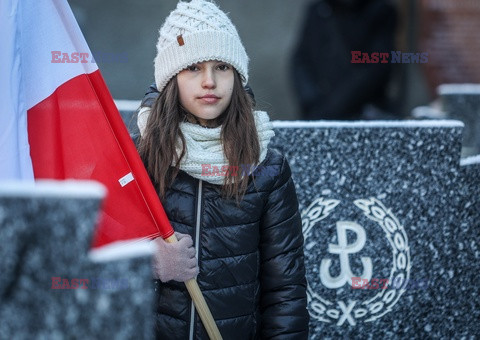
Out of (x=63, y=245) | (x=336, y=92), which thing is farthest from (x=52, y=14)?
(x=336, y=92)

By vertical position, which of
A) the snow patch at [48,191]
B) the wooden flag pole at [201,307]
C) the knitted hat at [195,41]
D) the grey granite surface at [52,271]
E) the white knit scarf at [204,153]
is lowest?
the wooden flag pole at [201,307]

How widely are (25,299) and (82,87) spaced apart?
4.09 ft

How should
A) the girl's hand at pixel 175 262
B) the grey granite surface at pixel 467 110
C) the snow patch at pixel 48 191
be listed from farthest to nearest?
1. the grey granite surface at pixel 467 110
2. the girl's hand at pixel 175 262
3. the snow patch at pixel 48 191

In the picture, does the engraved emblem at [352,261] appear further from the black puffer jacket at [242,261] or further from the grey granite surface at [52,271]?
the grey granite surface at [52,271]

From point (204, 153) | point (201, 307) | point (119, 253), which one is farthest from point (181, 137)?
point (119, 253)

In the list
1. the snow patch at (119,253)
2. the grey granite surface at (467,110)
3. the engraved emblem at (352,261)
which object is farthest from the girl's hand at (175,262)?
the grey granite surface at (467,110)

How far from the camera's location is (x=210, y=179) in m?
2.81

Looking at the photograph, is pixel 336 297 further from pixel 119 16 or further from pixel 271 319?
pixel 119 16

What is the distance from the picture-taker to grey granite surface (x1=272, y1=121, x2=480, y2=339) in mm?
3596

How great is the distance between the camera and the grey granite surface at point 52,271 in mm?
1733

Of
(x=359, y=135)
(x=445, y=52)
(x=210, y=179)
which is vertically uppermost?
(x=445, y=52)

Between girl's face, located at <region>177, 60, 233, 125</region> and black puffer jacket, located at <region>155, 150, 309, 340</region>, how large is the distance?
0.25 meters

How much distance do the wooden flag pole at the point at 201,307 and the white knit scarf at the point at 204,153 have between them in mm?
246

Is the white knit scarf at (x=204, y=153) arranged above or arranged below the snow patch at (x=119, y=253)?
above
